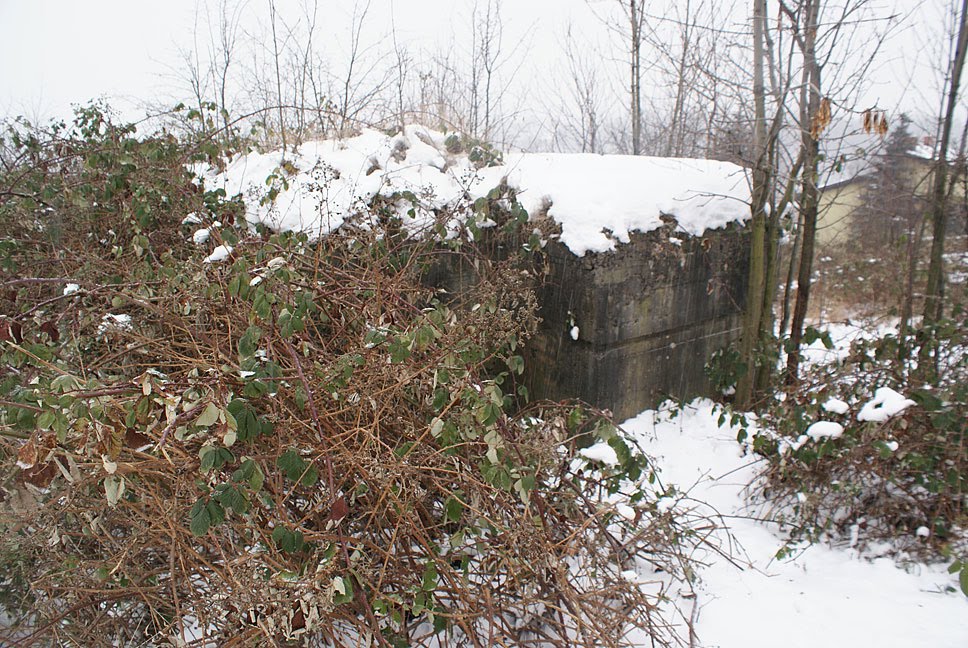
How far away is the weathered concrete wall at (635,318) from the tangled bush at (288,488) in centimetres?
83

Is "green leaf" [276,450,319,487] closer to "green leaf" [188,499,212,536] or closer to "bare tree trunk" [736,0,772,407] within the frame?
"green leaf" [188,499,212,536]

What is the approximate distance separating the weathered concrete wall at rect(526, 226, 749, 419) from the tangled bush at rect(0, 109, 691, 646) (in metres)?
0.83

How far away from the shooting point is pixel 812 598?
2246mm

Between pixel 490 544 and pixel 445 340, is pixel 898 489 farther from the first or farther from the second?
pixel 445 340

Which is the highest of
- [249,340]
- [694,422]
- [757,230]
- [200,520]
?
[757,230]

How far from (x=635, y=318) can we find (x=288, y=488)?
6.70 ft

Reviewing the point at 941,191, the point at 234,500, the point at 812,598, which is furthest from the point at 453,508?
the point at 941,191

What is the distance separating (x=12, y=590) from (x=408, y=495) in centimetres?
139

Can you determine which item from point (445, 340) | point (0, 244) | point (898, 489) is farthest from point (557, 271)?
point (0, 244)

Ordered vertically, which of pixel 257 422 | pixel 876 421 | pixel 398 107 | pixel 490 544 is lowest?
pixel 490 544

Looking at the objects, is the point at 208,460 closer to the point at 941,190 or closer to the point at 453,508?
the point at 453,508

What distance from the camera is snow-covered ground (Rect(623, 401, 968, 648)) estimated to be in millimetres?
2033

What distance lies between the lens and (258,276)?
2.05m

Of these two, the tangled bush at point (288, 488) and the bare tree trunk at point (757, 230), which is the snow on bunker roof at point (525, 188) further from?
the tangled bush at point (288, 488)
